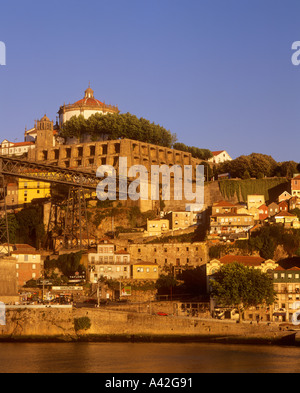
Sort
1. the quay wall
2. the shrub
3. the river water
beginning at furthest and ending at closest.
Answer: the shrub < the quay wall < the river water

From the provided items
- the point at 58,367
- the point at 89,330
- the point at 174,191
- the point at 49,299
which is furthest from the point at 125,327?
the point at 174,191

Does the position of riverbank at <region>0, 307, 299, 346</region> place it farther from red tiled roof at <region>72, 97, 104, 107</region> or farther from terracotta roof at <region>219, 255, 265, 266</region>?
red tiled roof at <region>72, 97, 104, 107</region>

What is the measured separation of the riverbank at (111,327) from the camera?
6894 centimetres

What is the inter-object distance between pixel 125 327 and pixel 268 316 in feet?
46.3

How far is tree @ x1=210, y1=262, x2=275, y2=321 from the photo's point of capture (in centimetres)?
7212

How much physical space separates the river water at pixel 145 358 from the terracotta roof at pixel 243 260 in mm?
14686

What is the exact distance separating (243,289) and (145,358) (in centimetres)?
1694

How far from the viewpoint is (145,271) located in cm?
8450

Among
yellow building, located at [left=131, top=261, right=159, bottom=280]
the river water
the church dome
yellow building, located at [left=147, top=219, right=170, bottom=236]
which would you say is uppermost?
the church dome

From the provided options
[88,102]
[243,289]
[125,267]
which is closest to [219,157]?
[88,102]

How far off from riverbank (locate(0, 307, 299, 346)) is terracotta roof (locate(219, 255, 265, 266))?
11.1 m

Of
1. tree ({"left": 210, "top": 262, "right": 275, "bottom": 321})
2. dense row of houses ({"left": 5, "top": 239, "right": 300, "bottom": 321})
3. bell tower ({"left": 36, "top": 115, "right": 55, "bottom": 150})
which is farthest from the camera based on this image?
bell tower ({"left": 36, "top": 115, "right": 55, "bottom": 150})

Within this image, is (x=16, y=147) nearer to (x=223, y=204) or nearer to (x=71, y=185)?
(x=71, y=185)

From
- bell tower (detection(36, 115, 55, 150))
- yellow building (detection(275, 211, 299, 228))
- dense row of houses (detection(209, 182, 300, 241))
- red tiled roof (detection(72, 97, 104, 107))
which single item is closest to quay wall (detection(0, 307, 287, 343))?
dense row of houses (detection(209, 182, 300, 241))
